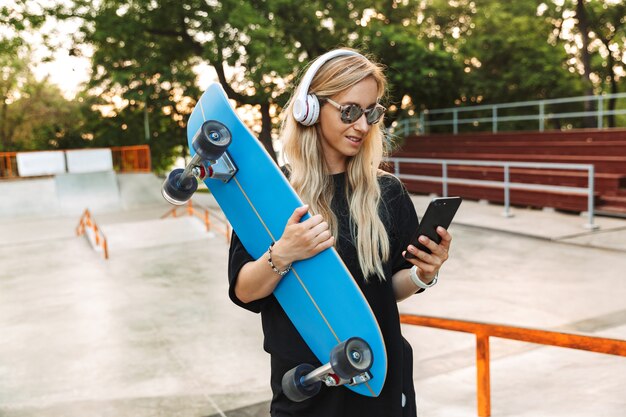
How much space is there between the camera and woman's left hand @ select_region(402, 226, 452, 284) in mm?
1568


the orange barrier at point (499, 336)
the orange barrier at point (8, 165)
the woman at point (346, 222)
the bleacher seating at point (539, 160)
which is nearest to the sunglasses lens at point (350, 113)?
the woman at point (346, 222)

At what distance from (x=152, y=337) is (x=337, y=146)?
4.99 metres

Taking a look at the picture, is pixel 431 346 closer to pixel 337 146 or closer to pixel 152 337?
pixel 152 337

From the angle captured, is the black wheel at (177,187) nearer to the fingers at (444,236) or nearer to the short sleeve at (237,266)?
the short sleeve at (237,266)

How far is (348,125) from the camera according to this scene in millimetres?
1632

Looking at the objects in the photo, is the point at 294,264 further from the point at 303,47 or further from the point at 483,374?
the point at 303,47

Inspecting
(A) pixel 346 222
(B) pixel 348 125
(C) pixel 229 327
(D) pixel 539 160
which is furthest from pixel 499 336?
(D) pixel 539 160

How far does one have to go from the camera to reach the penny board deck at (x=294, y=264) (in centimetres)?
149

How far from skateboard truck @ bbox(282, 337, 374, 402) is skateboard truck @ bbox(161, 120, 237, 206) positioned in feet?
1.73

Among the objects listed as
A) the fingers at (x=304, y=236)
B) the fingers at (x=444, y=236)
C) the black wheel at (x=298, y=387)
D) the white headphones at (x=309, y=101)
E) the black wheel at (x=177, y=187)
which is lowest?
the black wheel at (x=298, y=387)

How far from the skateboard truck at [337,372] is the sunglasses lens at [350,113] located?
0.60 meters

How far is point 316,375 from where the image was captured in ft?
4.67

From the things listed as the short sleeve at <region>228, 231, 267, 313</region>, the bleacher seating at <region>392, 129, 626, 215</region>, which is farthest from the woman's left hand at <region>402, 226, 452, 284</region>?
the bleacher seating at <region>392, 129, 626, 215</region>

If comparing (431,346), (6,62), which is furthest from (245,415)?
(6,62)
